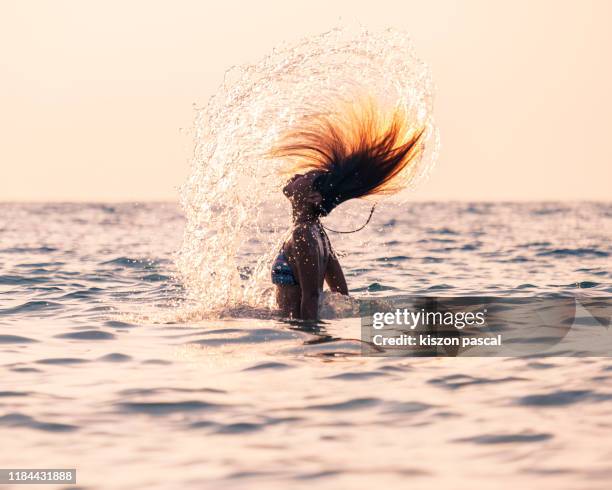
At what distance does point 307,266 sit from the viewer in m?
8.96

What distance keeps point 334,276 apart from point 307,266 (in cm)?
88

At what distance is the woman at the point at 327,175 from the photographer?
9062 mm

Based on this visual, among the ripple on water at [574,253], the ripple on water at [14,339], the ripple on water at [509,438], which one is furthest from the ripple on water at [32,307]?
the ripple on water at [574,253]

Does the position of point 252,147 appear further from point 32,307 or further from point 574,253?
point 574,253

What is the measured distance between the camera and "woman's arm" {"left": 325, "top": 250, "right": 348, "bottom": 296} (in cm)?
968

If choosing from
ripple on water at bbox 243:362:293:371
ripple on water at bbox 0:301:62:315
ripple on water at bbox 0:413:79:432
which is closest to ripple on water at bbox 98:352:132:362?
ripple on water at bbox 243:362:293:371

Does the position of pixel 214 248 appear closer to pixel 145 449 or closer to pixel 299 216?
pixel 299 216

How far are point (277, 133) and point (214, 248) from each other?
173 centimetres

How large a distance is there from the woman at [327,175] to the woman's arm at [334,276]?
0.07 feet

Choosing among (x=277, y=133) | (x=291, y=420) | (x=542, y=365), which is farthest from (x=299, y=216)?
(x=291, y=420)

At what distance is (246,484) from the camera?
15.5ft

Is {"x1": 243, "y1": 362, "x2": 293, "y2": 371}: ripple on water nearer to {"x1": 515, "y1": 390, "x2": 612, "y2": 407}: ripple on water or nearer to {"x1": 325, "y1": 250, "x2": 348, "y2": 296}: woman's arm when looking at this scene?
{"x1": 515, "y1": 390, "x2": 612, "y2": 407}: ripple on water

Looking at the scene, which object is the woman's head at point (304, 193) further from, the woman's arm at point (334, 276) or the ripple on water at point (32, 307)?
the ripple on water at point (32, 307)

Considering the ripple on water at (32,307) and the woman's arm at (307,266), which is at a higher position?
the woman's arm at (307,266)
